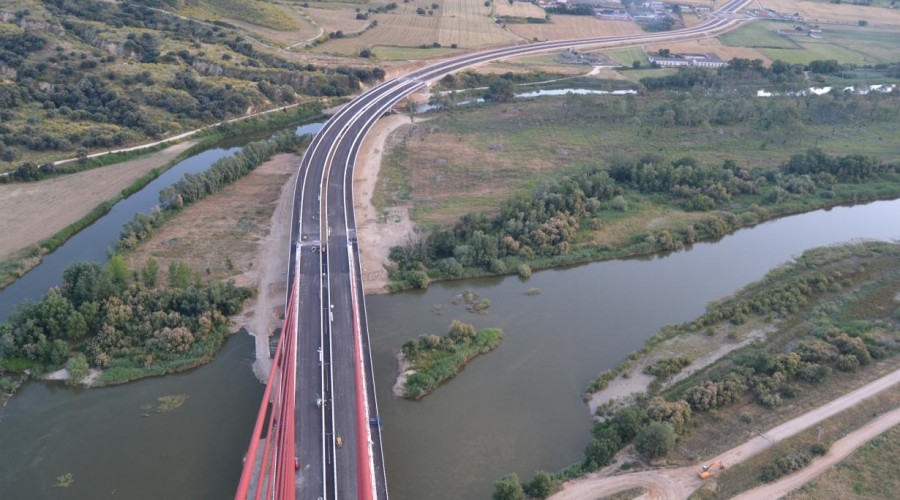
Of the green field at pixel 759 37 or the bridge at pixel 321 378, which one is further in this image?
the green field at pixel 759 37

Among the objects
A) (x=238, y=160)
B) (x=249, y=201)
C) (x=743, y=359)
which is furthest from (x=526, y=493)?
(x=238, y=160)

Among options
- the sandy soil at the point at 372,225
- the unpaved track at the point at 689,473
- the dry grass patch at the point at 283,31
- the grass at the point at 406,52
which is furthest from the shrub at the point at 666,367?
the dry grass patch at the point at 283,31

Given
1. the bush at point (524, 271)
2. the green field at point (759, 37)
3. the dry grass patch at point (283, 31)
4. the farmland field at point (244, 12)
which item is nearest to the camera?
the bush at point (524, 271)

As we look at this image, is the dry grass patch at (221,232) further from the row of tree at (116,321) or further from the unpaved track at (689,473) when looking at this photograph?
the unpaved track at (689,473)

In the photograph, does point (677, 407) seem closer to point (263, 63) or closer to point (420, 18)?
point (263, 63)

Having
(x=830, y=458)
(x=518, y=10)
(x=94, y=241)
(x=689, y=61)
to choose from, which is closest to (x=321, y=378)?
(x=830, y=458)

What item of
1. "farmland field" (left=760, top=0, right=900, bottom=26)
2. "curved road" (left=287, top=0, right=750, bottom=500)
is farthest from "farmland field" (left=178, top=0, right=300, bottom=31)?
"farmland field" (left=760, top=0, right=900, bottom=26)
